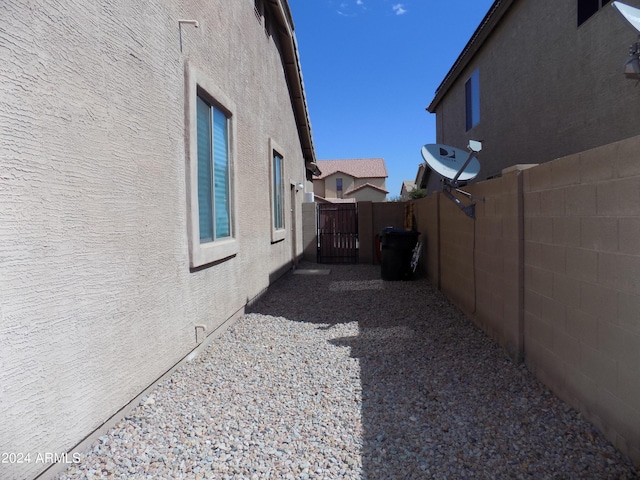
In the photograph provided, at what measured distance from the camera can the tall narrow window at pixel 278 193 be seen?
33.2ft

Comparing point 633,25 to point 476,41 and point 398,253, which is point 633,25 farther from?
point 476,41

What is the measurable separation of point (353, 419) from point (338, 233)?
11.8 meters

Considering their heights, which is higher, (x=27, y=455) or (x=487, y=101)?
(x=487, y=101)

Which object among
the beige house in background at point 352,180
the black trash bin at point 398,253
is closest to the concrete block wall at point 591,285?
the black trash bin at point 398,253

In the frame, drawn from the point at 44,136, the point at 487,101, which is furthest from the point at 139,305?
the point at 487,101

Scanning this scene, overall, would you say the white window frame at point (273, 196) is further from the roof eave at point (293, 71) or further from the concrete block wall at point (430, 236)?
the concrete block wall at point (430, 236)

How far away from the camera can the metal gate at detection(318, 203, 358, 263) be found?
15016 millimetres

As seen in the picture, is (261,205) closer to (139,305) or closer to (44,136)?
(139,305)

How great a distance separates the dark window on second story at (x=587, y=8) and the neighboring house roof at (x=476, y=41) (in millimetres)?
2655

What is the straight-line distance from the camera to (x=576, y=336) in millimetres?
3311

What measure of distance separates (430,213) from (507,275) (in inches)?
207

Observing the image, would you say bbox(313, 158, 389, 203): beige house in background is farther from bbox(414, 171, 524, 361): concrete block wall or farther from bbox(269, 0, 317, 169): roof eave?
bbox(414, 171, 524, 361): concrete block wall

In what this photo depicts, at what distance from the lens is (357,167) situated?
2188 inches

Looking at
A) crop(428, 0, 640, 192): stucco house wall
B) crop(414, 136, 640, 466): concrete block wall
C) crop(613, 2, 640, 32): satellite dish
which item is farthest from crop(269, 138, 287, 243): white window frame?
crop(613, 2, 640, 32): satellite dish
